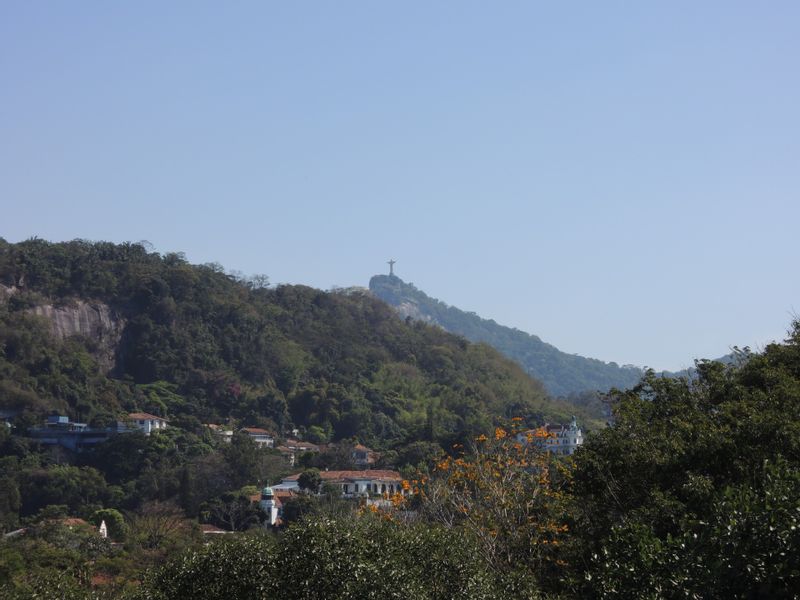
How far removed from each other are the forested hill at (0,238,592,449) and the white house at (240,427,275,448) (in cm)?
342

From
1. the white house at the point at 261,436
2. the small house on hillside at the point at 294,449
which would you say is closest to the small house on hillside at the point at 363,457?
the small house on hillside at the point at 294,449

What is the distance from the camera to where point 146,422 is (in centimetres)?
8244

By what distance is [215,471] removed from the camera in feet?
223

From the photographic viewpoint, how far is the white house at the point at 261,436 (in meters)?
83.9

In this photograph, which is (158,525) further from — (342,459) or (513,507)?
(513,507)

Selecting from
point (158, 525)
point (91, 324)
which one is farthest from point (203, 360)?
point (158, 525)

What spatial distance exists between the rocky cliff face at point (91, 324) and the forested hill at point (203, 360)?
0.30 feet

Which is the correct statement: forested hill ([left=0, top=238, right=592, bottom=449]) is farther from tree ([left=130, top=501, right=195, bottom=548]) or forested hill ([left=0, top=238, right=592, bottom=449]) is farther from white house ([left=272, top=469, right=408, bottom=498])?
tree ([left=130, top=501, right=195, bottom=548])

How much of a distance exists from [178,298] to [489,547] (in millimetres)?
82868

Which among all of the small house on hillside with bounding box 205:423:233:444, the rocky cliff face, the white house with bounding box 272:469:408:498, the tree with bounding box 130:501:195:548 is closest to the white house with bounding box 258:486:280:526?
the tree with bounding box 130:501:195:548

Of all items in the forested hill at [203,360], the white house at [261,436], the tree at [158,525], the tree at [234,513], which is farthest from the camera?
the forested hill at [203,360]

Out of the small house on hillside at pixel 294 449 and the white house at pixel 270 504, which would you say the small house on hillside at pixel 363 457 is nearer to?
the small house on hillside at pixel 294 449

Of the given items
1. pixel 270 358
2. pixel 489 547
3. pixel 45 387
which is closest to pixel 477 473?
pixel 489 547

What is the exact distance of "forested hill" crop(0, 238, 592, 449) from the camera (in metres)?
86.3
